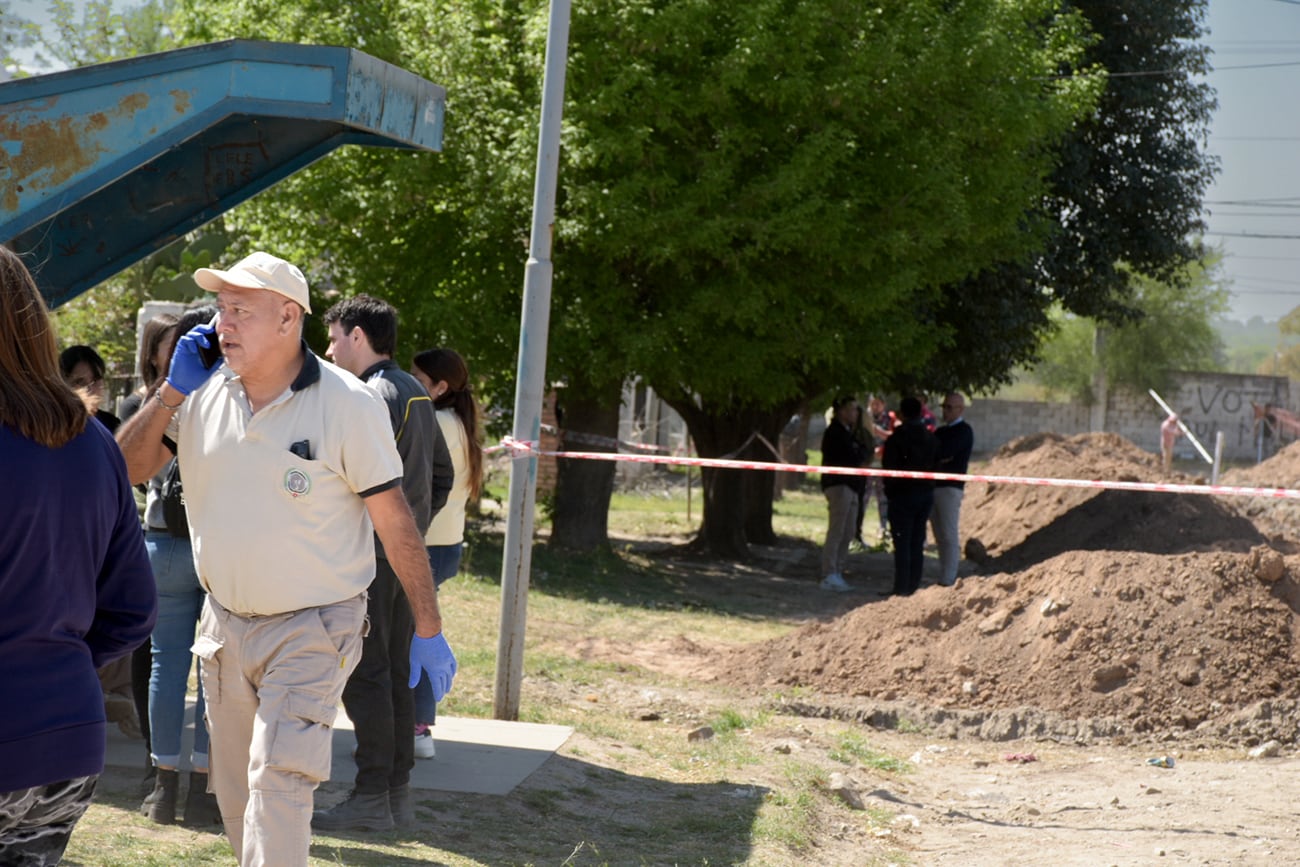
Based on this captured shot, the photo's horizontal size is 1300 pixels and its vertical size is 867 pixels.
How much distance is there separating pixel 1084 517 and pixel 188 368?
1629 centimetres

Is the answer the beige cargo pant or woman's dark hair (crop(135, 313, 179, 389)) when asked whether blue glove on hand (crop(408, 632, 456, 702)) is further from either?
woman's dark hair (crop(135, 313, 179, 389))

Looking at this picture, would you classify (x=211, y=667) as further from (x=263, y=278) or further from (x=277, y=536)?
(x=263, y=278)

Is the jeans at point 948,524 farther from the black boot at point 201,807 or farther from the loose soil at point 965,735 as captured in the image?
the black boot at point 201,807

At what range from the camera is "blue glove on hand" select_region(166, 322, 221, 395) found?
4.16 meters

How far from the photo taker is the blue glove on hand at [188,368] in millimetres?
4160

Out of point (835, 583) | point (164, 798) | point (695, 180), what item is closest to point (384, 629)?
point (164, 798)

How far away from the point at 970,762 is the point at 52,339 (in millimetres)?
6813

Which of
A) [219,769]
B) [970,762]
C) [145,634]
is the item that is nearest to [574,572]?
[970,762]

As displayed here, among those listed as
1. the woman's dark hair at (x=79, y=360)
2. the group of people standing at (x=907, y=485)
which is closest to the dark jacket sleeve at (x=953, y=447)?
the group of people standing at (x=907, y=485)

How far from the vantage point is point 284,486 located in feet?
12.9

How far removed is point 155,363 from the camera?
5215mm

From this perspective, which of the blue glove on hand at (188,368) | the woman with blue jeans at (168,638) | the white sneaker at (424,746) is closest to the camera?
the blue glove on hand at (188,368)

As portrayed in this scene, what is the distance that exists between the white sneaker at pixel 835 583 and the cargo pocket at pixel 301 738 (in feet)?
40.0

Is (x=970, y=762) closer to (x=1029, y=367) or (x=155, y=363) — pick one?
(x=155, y=363)
